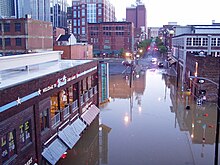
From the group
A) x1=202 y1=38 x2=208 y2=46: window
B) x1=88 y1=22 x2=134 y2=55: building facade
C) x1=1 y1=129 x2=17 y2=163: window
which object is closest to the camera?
x1=1 y1=129 x2=17 y2=163: window

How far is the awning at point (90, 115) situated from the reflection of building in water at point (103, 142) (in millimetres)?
1196

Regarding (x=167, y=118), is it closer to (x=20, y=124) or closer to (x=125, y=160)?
(x=125, y=160)

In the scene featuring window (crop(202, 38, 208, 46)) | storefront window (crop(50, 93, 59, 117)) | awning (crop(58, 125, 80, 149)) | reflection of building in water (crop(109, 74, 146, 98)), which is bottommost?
awning (crop(58, 125, 80, 149))

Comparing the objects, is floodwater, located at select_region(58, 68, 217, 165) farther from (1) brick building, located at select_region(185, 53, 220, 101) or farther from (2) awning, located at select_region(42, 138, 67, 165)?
(1) brick building, located at select_region(185, 53, 220, 101)

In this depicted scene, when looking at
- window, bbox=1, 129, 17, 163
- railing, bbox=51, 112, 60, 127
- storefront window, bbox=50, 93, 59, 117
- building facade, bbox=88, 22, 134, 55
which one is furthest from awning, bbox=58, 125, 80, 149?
building facade, bbox=88, 22, 134, 55

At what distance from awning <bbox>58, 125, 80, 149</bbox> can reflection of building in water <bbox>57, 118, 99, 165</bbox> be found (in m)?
0.78

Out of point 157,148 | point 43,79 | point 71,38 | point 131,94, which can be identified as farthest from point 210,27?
point 43,79

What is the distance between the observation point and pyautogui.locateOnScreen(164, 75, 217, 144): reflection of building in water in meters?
23.1

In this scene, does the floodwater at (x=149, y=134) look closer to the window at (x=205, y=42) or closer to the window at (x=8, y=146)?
the window at (x=8, y=146)

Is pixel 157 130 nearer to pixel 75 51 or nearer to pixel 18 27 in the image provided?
pixel 75 51

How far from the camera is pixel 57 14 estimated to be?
6634 inches

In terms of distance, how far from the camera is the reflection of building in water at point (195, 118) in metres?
23.1

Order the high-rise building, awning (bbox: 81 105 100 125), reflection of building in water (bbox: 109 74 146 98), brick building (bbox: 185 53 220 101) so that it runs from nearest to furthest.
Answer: awning (bbox: 81 105 100 125) → brick building (bbox: 185 53 220 101) → reflection of building in water (bbox: 109 74 146 98) → the high-rise building

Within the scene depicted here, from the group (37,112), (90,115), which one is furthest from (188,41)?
(37,112)
